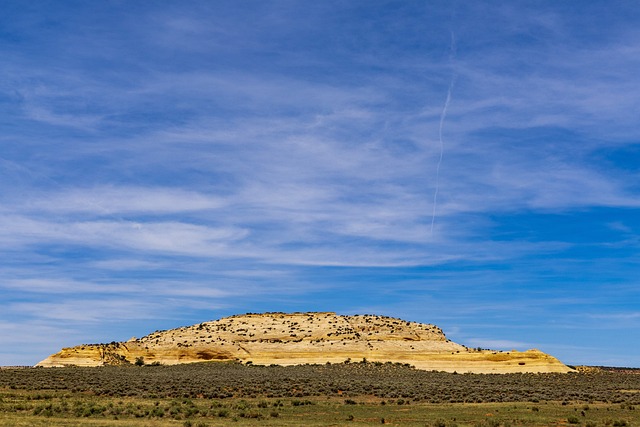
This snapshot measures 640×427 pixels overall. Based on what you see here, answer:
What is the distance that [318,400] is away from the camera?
158ft

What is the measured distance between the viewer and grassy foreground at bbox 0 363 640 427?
35938mm

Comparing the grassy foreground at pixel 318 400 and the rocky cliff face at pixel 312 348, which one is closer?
the grassy foreground at pixel 318 400

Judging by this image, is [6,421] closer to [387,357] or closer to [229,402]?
[229,402]

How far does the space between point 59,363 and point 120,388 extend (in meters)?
45.9

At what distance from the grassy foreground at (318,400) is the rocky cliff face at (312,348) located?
7.54 meters

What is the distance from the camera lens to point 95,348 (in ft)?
313

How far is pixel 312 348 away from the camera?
9288 centimetres

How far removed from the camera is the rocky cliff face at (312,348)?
8288cm

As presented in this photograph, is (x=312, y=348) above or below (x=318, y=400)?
above

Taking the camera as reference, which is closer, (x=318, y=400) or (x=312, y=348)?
(x=318, y=400)

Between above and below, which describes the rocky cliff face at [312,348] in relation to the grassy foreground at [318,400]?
above

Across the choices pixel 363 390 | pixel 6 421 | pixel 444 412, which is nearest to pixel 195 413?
pixel 6 421

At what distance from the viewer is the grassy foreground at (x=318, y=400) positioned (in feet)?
118

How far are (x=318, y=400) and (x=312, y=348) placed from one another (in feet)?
148
